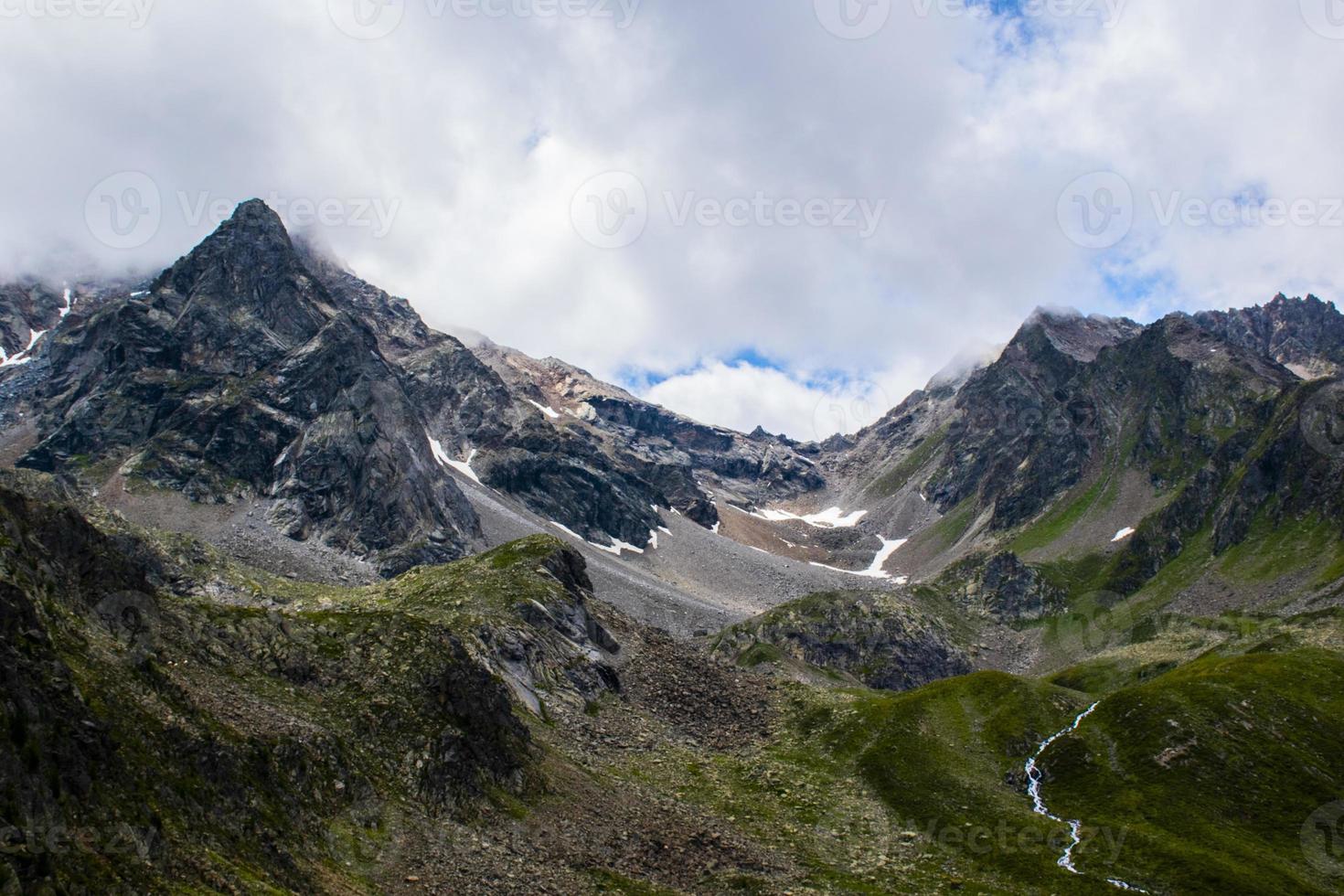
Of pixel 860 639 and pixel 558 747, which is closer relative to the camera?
pixel 558 747

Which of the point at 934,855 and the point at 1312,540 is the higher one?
the point at 1312,540

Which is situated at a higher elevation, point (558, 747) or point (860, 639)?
point (860, 639)

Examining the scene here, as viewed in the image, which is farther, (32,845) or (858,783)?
(858,783)

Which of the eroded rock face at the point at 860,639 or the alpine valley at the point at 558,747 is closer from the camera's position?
the alpine valley at the point at 558,747

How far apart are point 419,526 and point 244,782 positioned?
159190 mm

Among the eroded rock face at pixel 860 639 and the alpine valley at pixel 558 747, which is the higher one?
the eroded rock face at pixel 860 639

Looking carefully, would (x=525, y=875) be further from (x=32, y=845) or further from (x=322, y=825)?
(x=32, y=845)

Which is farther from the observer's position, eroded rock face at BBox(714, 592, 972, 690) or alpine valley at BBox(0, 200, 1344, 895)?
eroded rock face at BBox(714, 592, 972, 690)

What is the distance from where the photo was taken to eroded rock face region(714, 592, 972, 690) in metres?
160

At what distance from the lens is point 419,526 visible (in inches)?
7377

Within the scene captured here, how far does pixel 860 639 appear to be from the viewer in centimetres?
16612

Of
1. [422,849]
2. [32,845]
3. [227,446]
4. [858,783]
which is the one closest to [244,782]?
[422,849]

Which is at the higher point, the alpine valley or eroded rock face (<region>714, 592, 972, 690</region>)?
eroded rock face (<region>714, 592, 972, 690</region>)

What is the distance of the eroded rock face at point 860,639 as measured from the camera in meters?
160
